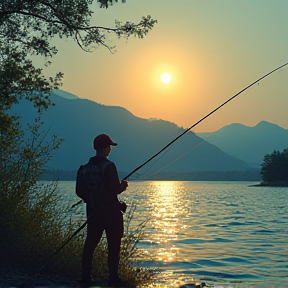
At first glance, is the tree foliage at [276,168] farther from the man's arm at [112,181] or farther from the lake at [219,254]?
the man's arm at [112,181]

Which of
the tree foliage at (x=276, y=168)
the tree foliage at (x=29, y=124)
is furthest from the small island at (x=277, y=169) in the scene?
the tree foliage at (x=29, y=124)

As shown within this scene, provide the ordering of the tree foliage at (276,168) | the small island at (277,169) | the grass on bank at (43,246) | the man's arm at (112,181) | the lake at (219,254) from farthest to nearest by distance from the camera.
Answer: the small island at (277,169), the tree foliage at (276,168), the lake at (219,254), the grass on bank at (43,246), the man's arm at (112,181)

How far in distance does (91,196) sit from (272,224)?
26.3 m

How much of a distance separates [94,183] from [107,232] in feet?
2.74

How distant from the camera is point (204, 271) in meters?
15.5

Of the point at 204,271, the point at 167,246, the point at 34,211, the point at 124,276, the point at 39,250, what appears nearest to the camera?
the point at 124,276

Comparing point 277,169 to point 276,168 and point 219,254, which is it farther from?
point 219,254

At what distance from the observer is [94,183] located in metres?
9.14

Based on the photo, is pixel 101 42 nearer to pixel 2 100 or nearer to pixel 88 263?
pixel 2 100

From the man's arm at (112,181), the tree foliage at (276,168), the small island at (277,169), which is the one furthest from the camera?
the small island at (277,169)

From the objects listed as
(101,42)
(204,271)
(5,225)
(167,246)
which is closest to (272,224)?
(167,246)

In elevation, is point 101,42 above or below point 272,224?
above

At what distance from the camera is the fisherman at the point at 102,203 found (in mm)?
9070

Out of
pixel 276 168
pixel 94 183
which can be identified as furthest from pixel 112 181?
pixel 276 168
